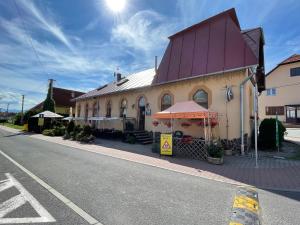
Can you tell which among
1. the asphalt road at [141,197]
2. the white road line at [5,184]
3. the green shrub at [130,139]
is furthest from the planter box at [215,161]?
the white road line at [5,184]

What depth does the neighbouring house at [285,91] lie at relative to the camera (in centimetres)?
2856

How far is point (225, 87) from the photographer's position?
11258mm

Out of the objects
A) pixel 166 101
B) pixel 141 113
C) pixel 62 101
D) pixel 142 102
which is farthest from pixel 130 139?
pixel 62 101

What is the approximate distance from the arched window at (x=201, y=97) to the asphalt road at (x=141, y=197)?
21.9ft

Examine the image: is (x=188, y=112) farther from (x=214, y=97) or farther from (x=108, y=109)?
(x=108, y=109)

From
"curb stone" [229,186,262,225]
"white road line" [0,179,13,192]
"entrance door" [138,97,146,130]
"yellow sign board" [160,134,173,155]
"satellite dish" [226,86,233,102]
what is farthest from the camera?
"entrance door" [138,97,146,130]

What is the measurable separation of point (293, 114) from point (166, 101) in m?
25.7

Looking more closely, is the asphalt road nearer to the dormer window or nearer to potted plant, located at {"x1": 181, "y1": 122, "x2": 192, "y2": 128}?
potted plant, located at {"x1": 181, "y1": 122, "x2": 192, "y2": 128}

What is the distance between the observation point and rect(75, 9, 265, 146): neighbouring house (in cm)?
1080

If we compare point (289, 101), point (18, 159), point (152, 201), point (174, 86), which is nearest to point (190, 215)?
point (152, 201)

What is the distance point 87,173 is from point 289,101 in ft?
110

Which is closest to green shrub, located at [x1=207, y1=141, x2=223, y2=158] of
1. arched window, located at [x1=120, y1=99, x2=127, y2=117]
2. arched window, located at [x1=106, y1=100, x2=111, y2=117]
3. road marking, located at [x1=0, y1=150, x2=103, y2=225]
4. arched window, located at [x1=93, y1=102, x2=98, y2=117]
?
road marking, located at [x1=0, y1=150, x2=103, y2=225]

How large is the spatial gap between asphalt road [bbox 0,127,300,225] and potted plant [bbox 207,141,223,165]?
2555 millimetres

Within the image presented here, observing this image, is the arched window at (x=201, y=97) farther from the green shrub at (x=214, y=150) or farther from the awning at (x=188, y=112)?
the green shrub at (x=214, y=150)
